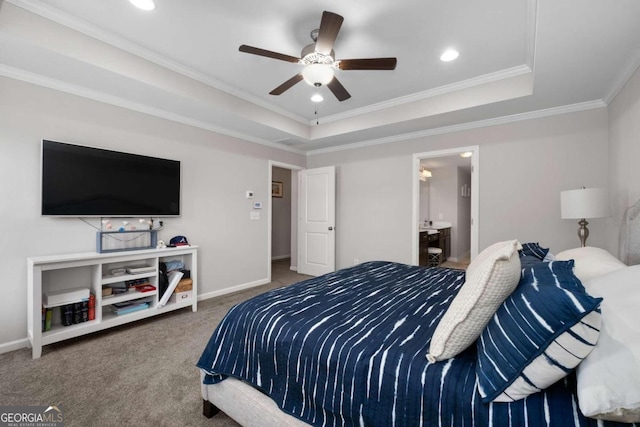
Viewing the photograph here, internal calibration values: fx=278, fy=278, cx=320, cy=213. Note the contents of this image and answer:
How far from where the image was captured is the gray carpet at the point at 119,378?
1659 millimetres

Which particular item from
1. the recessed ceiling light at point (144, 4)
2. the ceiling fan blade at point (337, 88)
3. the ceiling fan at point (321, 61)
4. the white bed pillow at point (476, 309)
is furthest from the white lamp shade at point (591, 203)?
the recessed ceiling light at point (144, 4)

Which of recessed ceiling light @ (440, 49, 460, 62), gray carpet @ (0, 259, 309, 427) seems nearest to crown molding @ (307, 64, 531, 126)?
recessed ceiling light @ (440, 49, 460, 62)

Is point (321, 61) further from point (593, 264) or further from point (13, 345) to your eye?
point (13, 345)

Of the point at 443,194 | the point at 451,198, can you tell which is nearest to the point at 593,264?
the point at 451,198

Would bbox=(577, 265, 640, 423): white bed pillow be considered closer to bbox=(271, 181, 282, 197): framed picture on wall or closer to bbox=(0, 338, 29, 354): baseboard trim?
bbox=(0, 338, 29, 354): baseboard trim

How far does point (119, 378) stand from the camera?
201cm

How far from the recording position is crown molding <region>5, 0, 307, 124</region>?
212cm

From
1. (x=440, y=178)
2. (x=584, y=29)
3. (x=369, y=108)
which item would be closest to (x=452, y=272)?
(x=584, y=29)

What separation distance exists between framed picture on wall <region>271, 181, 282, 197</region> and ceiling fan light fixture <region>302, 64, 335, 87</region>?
490cm

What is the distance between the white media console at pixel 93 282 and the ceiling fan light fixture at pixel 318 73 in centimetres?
236

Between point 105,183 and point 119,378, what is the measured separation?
191 cm

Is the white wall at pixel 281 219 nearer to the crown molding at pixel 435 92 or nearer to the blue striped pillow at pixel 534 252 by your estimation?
the crown molding at pixel 435 92

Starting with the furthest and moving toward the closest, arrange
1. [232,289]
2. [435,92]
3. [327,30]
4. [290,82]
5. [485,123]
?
[232,289]
[485,123]
[435,92]
[290,82]
[327,30]

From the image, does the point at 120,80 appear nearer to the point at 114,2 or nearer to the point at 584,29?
the point at 114,2
